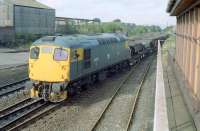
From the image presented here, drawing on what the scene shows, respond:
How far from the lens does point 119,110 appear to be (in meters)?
16.5

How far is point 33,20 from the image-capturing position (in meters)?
67.6

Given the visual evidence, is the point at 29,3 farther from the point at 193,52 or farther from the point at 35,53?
the point at 193,52

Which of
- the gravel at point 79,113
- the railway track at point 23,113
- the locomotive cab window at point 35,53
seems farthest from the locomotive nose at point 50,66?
the gravel at point 79,113

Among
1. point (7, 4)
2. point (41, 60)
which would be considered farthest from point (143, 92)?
point (7, 4)

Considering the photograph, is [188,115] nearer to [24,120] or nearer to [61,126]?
[61,126]

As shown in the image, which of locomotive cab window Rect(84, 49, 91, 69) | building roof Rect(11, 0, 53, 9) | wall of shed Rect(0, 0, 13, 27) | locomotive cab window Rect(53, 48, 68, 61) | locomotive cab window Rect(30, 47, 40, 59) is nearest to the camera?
locomotive cab window Rect(53, 48, 68, 61)

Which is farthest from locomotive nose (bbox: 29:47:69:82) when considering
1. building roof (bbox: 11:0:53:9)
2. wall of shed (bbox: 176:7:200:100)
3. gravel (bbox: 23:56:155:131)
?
building roof (bbox: 11:0:53:9)

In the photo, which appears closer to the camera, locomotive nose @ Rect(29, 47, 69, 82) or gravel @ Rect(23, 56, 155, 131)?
gravel @ Rect(23, 56, 155, 131)

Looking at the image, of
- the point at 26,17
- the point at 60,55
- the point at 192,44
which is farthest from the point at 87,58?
the point at 26,17

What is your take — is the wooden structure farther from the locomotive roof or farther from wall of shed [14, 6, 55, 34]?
wall of shed [14, 6, 55, 34]

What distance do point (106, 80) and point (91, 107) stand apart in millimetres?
8009

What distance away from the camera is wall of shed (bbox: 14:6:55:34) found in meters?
63.9

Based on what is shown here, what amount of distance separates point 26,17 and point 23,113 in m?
51.3

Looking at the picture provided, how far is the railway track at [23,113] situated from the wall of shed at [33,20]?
47597mm
